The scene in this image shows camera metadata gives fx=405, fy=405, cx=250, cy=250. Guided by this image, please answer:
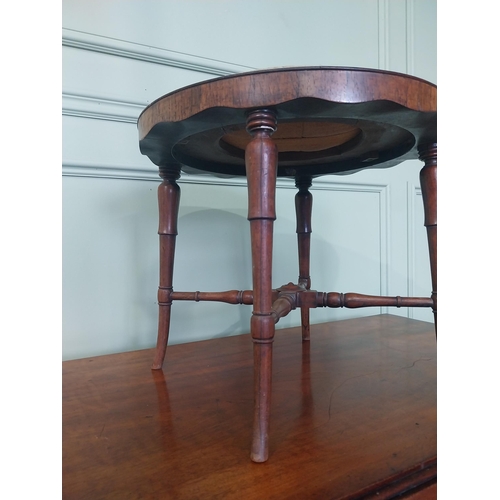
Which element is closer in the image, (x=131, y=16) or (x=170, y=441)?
(x=170, y=441)

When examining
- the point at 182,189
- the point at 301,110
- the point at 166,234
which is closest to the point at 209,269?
the point at 182,189

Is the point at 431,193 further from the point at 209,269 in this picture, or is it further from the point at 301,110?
the point at 209,269

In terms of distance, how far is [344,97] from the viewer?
1.26 feet

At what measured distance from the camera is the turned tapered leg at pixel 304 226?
838 mm

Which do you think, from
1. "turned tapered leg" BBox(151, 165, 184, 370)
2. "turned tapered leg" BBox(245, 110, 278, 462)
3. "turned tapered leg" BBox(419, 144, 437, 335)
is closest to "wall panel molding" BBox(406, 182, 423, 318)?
"turned tapered leg" BBox(419, 144, 437, 335)

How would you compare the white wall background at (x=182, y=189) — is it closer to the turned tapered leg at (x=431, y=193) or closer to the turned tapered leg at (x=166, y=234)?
the turned tapered leg at (x=166, y=234)

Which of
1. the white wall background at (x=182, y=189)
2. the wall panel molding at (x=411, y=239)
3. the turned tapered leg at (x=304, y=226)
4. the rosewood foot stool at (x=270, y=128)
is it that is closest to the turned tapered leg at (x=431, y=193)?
the rosewood foot stool at (x=270, y=128)

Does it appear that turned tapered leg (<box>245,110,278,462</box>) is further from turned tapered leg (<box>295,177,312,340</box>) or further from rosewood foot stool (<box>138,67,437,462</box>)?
turned tapered leg (<box>295,177,312,340</box>)

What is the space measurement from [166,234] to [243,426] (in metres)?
0.32
